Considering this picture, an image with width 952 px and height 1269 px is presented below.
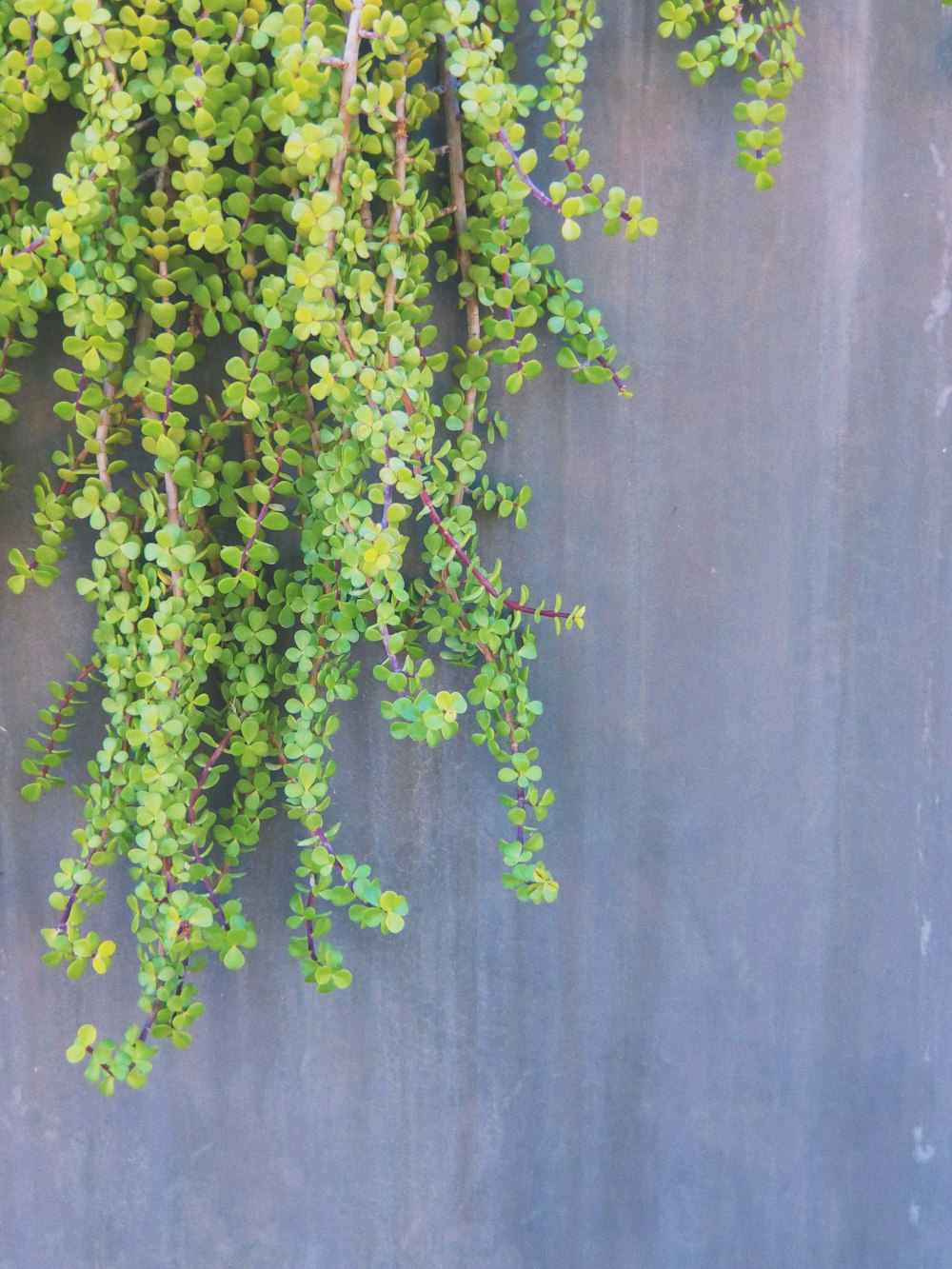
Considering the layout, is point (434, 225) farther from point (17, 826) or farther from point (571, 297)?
point (17, 826)

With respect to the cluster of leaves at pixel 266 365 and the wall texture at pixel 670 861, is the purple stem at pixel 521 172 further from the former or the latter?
the wall texture at pixel 670 861

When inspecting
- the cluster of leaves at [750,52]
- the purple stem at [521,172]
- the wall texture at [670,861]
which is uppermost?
the cluster of leaves at [750,52]

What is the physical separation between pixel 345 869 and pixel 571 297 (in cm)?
88

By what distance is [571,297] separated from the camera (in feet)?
4.69

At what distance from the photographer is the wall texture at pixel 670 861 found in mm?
1453

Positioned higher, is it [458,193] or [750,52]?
[750,52]

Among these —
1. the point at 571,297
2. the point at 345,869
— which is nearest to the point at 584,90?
the point at 571,297

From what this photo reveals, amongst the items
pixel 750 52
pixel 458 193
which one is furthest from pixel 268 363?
pixel 750 52

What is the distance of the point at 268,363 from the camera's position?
119 cm

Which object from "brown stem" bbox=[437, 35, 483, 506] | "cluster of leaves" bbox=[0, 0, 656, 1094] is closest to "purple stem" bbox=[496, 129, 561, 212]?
"cluster of leaves" bbox=[0, 0, 656, 1094]

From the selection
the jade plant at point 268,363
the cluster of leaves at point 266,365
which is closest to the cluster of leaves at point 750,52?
the jade plant at point 268,363

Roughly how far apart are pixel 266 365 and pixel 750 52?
800 millimetres

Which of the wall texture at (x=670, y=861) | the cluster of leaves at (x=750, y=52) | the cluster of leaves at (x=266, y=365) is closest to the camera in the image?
the cluster of leaves at (x=266, y=365)

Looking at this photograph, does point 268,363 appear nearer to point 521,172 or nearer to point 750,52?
point 521,172
